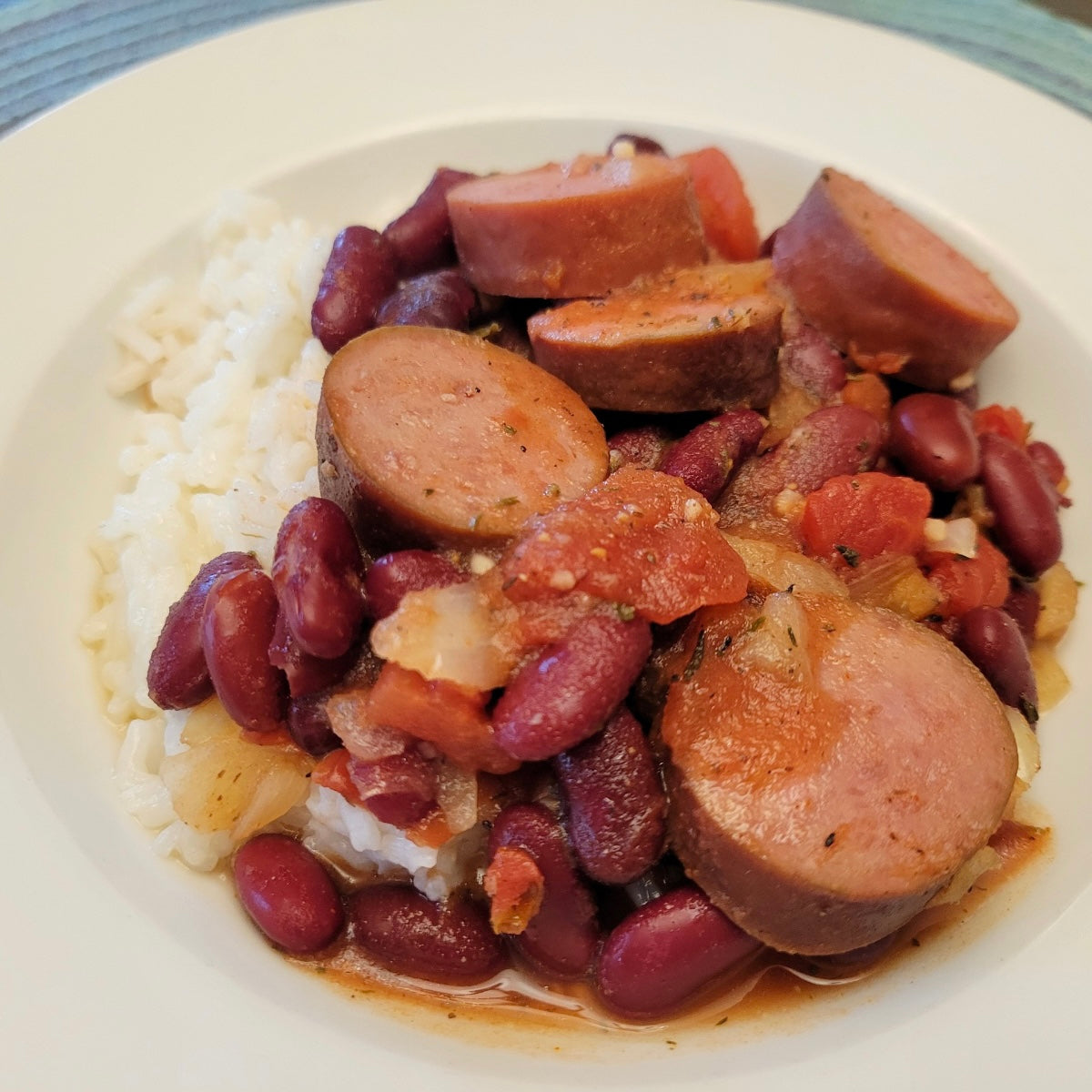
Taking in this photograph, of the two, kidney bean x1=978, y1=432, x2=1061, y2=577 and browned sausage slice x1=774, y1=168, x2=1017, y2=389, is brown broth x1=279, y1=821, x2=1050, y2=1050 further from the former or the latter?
browned sausage slice x1=774, y1=168, x2=1017, y2=389

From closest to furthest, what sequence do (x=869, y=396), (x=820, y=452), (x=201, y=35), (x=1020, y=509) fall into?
(x=820, y=452) → (x=1020, y=509) → (x=869, y=396) → (x=201, y=35)

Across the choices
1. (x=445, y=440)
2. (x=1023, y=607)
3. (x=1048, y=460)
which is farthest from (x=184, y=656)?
(x=1048, y=460)

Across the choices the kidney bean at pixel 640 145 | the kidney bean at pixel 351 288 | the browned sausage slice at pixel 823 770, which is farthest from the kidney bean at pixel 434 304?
the browned sausage slice at pixel 823 770

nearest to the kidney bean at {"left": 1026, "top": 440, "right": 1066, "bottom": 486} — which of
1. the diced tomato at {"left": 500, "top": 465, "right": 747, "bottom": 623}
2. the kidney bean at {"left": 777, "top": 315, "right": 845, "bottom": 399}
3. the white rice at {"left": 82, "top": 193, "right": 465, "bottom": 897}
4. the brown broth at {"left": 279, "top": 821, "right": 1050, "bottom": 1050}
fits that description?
the kidney bean at {"left": 777, "top": 315, "right": 845, "bottom": 399}

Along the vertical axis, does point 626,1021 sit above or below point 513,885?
below

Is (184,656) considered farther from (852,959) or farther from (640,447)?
(852,959)

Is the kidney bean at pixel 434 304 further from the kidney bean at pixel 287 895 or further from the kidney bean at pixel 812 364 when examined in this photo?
the kidney bean at pixel 287 895
